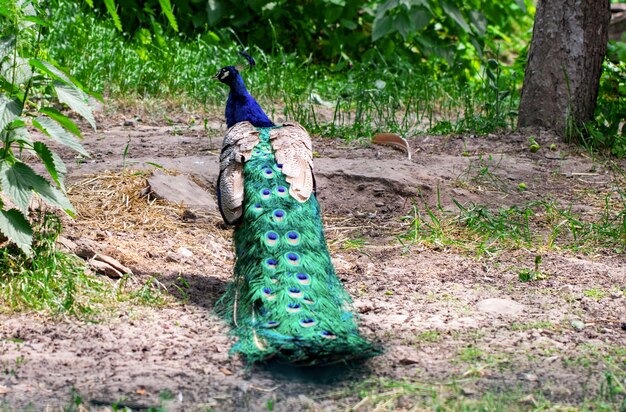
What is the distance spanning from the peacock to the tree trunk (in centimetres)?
278

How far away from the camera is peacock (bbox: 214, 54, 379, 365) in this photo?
3.33 metres

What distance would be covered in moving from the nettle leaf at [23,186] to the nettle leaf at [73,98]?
34 centimetres

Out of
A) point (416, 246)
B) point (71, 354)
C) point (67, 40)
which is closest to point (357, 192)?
point (416, 246)

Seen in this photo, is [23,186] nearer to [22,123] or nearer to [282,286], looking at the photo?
[22,123]

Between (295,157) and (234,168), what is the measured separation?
31cm

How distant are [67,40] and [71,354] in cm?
530

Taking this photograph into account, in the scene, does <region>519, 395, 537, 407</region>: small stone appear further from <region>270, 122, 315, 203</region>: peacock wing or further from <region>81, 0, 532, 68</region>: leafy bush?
<region>81, 0, 532, 68</region>: leafy bush

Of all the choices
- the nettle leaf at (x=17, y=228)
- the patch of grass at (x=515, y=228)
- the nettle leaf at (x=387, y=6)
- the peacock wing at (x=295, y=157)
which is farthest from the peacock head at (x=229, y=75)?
the nettle leaf at (x=387, y=6)

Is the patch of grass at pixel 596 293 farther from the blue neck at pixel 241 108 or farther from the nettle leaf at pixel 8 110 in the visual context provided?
the nettle leaf at pixel 8 110

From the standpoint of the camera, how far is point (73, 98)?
405 cm

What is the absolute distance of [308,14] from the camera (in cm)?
973

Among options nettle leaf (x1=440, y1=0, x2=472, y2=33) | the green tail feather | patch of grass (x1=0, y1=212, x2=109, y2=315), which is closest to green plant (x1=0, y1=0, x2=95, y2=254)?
patch of grass (x1=0, y1=212, x2=109, y2=315)

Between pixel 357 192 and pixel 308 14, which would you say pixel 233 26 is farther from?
pixel 357 192

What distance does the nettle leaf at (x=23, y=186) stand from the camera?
3.89 meters
